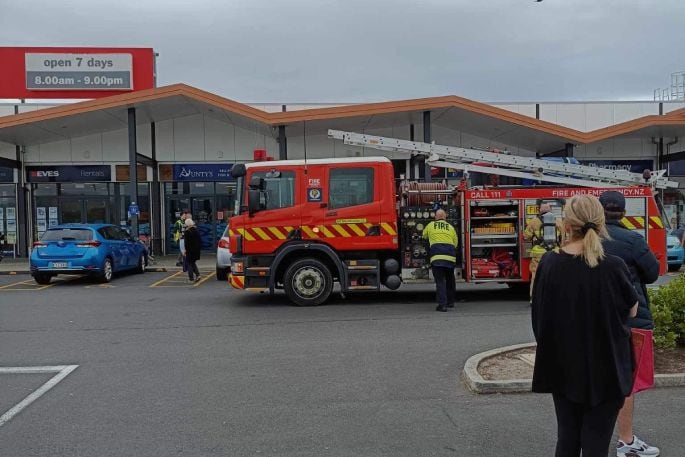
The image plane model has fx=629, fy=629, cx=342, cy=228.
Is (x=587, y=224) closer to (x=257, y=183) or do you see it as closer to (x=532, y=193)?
(x=257, y=183)

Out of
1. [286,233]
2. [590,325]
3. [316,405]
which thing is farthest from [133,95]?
[590,325]

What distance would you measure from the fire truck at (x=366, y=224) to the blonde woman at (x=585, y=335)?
7.62 metres

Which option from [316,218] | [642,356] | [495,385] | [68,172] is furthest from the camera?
[68,172]

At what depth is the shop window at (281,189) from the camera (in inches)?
424

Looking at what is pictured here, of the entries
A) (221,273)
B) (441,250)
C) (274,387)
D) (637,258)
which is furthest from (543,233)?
(221,273)

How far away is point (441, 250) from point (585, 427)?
7.10 metres

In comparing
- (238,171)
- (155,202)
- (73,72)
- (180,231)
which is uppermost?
(73,72)

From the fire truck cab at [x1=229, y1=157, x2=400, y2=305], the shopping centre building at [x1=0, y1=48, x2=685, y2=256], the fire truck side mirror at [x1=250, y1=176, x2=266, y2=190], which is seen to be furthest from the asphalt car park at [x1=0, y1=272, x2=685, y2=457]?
the shopping centre building at [x1=0, y1=48, x2=685, y2=256]

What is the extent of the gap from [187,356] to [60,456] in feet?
9.79

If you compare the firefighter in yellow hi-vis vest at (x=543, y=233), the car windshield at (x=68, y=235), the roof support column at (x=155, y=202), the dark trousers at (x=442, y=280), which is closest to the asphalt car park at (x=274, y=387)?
the dark trousers at (x=442, y=280)

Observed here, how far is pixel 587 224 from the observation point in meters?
3.15

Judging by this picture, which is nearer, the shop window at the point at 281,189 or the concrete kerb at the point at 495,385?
the concrete kerb at the point at 495,385

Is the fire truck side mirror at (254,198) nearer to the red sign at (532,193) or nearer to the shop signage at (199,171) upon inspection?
the red sign at (532,193)

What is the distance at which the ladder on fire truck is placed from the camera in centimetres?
1159
